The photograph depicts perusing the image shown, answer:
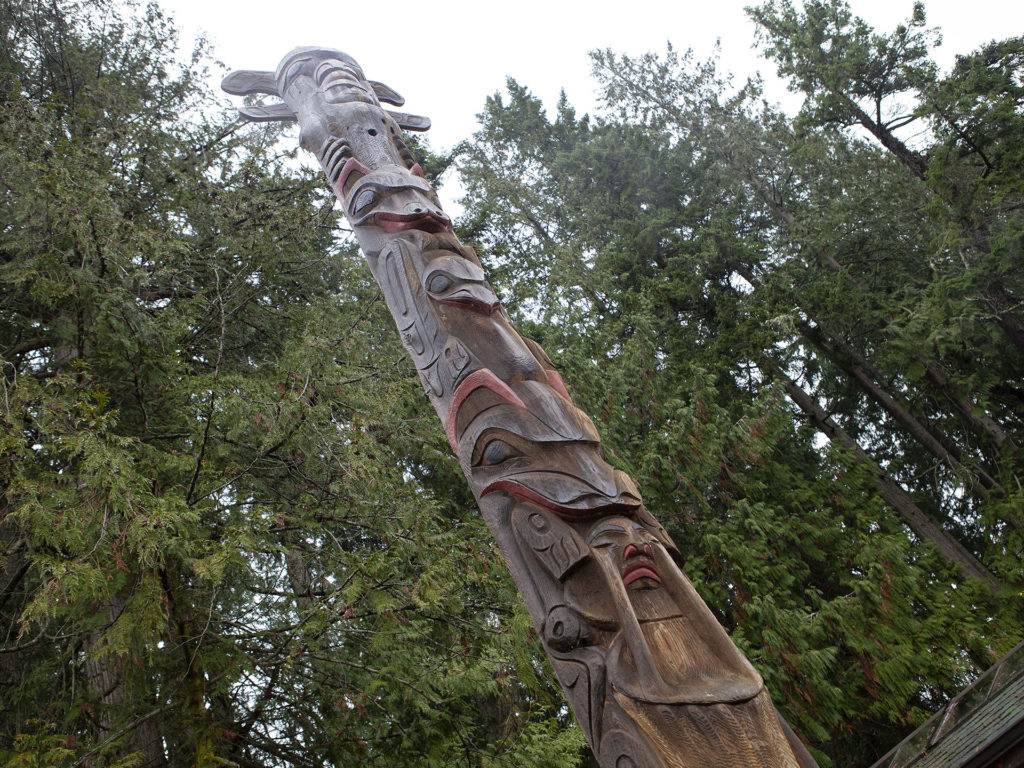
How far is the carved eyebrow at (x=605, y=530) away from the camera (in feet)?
8.38

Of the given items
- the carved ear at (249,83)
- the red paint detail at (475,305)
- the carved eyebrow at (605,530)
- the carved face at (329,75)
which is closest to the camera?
the carved eyebrow at (605,530)

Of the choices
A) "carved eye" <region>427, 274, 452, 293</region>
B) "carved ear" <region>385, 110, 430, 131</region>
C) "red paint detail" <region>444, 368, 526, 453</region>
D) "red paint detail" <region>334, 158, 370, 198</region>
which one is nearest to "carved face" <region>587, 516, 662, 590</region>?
"red paint detail" <region>444, 368, 526, 453</region>

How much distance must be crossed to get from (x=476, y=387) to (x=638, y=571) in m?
1.11

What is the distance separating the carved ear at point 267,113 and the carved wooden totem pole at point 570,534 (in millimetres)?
1923

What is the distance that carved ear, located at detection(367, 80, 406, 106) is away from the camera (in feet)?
22.2

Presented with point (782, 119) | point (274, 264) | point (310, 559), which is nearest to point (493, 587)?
point (310, 559)

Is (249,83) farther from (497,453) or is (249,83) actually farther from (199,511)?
(497,453)

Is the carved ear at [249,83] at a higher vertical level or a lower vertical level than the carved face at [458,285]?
higher

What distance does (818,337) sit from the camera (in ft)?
38.9

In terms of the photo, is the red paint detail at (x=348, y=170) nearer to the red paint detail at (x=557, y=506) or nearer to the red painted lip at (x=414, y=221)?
the red painted lip at (x=414, y=221)

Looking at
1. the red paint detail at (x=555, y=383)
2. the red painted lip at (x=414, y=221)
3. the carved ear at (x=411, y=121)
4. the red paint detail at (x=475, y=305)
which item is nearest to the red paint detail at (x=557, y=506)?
the red paint detail at (x=555, y=383)

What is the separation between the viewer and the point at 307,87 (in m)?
5.97

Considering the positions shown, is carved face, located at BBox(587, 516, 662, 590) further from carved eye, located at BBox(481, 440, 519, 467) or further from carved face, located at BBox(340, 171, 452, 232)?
carved face, located at BBox(340, 171, 452, 232)

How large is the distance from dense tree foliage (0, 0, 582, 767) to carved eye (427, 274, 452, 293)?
133 centimetres
